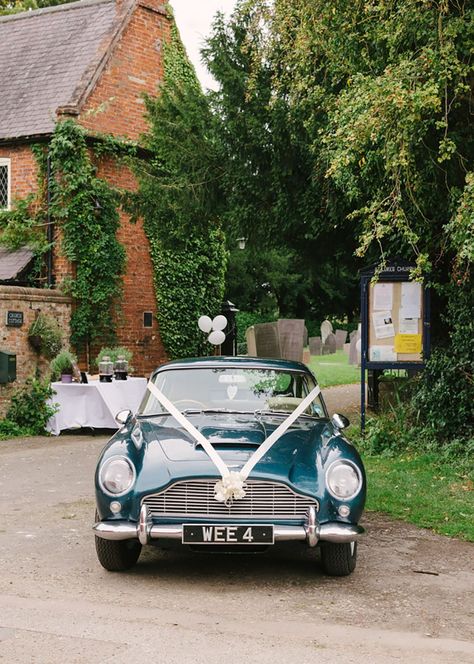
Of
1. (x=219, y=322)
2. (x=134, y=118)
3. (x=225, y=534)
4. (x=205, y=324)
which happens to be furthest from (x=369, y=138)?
(x=205, y=324)

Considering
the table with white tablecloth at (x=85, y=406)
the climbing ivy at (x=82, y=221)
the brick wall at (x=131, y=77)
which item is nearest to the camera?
the table with white tablecloth at (x=85, y=406)

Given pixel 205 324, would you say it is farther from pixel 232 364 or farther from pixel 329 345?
pixel 329 345

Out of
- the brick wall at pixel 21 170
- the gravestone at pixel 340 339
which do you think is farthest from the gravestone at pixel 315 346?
the brick wall at pixel 21 170

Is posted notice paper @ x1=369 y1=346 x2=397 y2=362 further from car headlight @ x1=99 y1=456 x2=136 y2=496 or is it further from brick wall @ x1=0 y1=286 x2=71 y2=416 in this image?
car headlight @ x1=99 y1=456 x2=136 y2=496

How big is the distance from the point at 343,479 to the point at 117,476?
155 centimetres

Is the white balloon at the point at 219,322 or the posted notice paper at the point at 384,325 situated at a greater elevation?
the white balloon at the point at 219,322

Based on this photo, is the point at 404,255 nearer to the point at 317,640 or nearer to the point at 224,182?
the point at 224,182

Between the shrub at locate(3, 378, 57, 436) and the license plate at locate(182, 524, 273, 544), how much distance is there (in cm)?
994

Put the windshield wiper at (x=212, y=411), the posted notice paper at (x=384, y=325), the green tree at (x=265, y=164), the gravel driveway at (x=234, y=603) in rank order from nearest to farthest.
Answer: the gravel driveway at (x=234, y=603)
the windshield wiper at (x=212, y=411)
the posted notice paper at (x=384, y=325)
the green tree at (x=265, y=164)

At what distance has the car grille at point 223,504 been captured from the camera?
589 cm

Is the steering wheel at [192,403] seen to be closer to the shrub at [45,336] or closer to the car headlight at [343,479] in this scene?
the car headlight at [343,479]

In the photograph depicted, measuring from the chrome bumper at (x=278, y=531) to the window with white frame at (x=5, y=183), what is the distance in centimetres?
1607

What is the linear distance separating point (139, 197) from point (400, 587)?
12267 millimetres

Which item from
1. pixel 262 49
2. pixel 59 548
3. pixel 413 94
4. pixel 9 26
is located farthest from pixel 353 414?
pixel 9 26
